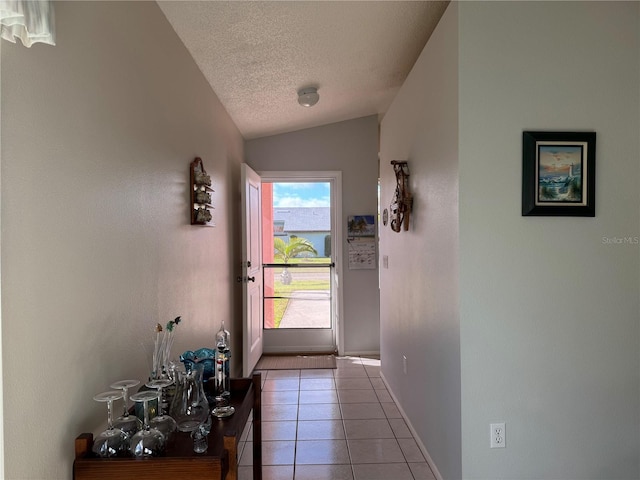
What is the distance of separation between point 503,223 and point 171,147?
1.67 m

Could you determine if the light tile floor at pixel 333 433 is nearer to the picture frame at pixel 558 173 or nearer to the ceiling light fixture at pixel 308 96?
the picture frame at pixel 558 173

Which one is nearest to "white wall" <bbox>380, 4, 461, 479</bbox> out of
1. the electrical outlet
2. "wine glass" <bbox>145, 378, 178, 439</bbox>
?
the electrical outlet

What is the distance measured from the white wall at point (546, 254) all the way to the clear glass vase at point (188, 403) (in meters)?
1.13

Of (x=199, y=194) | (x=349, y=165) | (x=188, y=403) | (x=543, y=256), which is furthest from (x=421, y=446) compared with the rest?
(x=349, y=165)

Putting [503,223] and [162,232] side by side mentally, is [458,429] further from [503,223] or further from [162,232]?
[162,232]

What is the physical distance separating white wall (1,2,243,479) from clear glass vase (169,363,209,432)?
0.25 metres

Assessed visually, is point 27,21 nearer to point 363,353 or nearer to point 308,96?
point 308,96

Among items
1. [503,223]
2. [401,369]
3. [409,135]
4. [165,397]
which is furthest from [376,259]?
[165,397]

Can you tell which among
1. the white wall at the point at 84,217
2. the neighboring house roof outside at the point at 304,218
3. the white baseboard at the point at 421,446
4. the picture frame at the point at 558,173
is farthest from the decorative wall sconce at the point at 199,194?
the neighboring house roof outside at the point at 304,218

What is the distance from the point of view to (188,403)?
153 cm

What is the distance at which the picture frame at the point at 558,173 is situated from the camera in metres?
1.91

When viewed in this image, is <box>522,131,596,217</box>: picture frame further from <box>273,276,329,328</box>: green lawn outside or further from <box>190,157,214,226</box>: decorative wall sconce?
<box>273,276,329,328</box>: green lawn outside

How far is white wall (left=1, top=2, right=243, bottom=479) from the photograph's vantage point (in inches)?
41.9

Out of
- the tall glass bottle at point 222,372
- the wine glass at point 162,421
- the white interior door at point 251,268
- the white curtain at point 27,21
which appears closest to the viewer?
the white curtain at point 27,21
